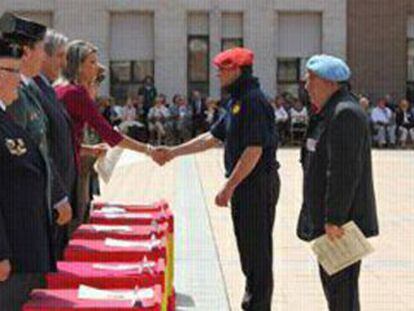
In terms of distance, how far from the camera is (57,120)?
6391 millimetres

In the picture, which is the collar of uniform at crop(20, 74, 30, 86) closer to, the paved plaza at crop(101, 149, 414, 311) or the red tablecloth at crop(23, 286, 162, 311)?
the red tablecloth at crop(23, 286, 162, 311)

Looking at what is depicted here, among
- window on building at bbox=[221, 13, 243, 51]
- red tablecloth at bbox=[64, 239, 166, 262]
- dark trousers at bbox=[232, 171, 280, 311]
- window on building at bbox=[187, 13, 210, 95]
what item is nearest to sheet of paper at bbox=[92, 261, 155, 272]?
red tablecloth at bbox=[64, 239, 166, 262]

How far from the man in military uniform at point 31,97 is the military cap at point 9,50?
0.03m

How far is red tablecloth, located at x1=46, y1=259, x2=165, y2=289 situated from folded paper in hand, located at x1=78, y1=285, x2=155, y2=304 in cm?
12

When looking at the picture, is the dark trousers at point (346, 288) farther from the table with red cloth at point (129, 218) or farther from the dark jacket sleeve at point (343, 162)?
the table with red cloth at point (129, 218)

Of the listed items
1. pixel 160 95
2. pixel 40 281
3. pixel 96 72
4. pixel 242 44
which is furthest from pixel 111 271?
pixel 242 44

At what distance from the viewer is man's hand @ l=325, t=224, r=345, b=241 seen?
571cm

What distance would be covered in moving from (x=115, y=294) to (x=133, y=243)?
4.66ft

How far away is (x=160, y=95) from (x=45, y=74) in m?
27.3

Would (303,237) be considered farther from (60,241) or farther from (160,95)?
(160,95)

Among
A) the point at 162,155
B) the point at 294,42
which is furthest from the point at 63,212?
the point at 294,42

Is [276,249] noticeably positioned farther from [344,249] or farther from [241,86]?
[344,249]

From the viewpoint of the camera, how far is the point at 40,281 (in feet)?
17.3

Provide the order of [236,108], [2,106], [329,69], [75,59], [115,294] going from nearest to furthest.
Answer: [115,294] → [2,106] → [329,69] → [236,108] → [75,59]
